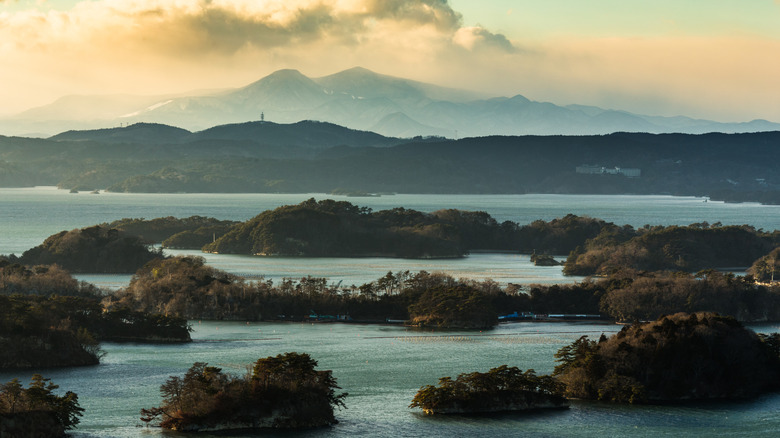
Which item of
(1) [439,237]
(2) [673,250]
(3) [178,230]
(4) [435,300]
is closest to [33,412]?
(4) [435,300]

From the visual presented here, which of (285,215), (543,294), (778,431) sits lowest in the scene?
(778,431)

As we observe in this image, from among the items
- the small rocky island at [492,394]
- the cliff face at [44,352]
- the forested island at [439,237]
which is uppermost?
the forested island at [439,237]

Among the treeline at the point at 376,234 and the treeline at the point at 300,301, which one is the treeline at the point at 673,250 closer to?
the treeline at the point at 376,234

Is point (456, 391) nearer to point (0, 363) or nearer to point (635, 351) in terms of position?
point (635, 351)

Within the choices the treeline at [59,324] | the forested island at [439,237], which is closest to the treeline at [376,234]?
the forested island at [439,237]

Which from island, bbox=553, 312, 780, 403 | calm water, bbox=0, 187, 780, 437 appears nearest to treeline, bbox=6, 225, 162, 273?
calm water, bbox=0, 187, 780, 437

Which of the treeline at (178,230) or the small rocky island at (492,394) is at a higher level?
the treeline at (178,230)

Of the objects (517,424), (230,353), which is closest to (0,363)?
(230,353)
